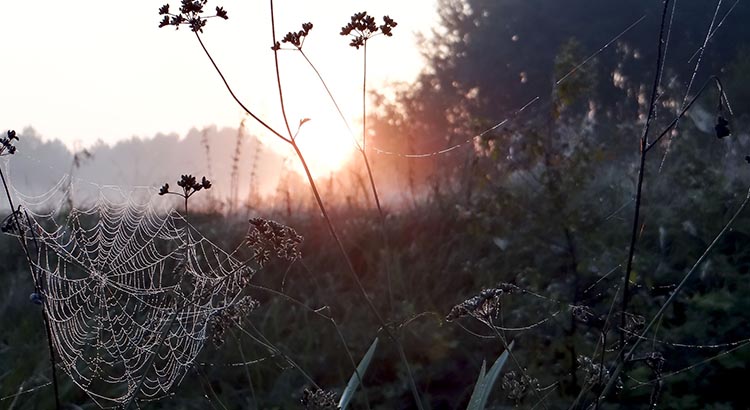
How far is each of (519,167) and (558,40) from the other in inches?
856

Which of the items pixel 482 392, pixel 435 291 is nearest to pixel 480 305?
pixel 482 392

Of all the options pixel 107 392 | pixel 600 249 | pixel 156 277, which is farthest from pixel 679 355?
pixel 156 277

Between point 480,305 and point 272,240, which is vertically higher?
point 272,240

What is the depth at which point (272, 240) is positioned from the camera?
2.16 metres

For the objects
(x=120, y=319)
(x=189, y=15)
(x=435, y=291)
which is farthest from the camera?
(x=435, y=291)

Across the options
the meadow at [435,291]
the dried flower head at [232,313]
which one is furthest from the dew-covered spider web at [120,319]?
the dried flower head at [232,313]

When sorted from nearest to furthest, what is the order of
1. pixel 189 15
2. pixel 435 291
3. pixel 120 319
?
pixel 189 15, pixel 120 319, pixel 435 291

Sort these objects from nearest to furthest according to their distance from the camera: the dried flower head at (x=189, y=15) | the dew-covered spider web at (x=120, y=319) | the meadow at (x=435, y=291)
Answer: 1. the dried flower head at (x=189, y=15)
2. the meadow at (x=435, y=291)
3. the dew-covered spider web at (x=120, y=319)

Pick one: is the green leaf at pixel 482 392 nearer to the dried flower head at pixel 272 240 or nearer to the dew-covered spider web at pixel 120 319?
the dried flower head at pixel 272 240

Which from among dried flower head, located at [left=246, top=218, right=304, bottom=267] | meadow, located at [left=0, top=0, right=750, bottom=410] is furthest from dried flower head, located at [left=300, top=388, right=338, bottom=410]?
dried flower head, located at [left=246, top=218, right=304, bottom=267]

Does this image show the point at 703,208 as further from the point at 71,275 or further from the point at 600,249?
the point at 71,275

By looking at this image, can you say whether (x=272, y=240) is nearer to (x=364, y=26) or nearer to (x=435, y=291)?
(x=364, y=26)

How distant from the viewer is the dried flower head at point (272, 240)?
212cm

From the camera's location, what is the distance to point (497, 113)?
87.7 feet
